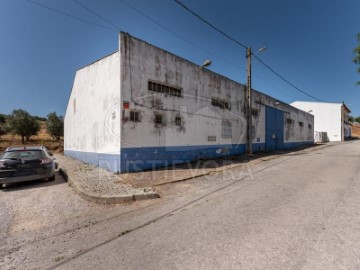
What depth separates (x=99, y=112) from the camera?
10516 millimetres

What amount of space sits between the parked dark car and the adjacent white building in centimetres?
4400

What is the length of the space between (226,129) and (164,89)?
6.17 metres

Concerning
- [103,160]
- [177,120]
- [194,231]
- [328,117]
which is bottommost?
[194,231]

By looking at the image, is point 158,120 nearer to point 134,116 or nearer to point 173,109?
point 173,109

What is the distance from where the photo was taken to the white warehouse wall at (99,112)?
29.8ft

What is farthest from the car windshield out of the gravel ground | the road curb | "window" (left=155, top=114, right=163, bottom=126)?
"window" (left=155, top=114, right=163, bottom=126)

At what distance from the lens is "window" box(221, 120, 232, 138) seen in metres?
14.5

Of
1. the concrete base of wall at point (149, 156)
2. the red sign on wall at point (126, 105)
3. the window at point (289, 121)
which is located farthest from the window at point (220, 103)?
the window at point (289, 121)

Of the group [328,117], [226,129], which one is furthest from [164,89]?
[328,117]

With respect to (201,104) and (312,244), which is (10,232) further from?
(201,104)

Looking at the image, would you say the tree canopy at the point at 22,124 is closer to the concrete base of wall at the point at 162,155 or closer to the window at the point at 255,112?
the concrete base of wall at the point at 162,155

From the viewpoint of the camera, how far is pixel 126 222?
4.18 metres

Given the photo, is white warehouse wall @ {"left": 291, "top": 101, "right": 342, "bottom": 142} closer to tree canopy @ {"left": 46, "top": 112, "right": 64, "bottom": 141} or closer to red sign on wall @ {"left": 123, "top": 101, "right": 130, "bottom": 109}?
red sign on wall @ {"left": 123, "top": 101, "right": 130, "bottom": 109}

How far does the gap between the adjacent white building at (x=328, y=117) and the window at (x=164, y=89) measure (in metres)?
38.0
